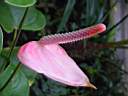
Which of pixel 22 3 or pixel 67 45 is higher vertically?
pixel 22 3

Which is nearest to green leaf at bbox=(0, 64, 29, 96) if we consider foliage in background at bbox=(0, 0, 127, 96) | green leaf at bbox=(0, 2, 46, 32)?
foliage in background at bbox=(0, 0, 127, 96)

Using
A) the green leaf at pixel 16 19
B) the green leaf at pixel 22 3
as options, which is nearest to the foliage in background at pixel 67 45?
the green leaf at pixel 16 19

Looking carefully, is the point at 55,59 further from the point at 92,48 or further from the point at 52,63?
the point at 92,48

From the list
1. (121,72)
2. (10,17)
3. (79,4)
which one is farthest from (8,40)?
(121,72)

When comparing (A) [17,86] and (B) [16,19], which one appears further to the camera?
(B) [16,19]

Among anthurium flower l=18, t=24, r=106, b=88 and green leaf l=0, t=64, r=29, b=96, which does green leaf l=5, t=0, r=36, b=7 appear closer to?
anthurium flower l=18, t=24, r=106, b=88

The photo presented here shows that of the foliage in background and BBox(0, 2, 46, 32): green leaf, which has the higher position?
BBox(0, 2, 46, 32): green leaf

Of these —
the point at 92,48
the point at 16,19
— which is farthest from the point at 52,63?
the point at 92,48
